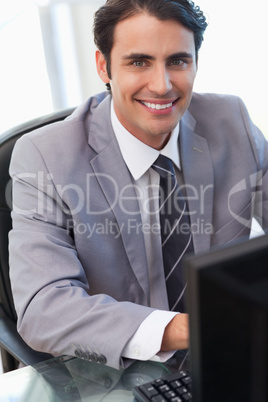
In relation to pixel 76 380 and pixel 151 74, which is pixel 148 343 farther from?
pixel 151 74

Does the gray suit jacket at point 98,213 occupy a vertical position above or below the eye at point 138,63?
below

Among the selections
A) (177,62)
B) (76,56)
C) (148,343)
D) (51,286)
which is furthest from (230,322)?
(76,56)

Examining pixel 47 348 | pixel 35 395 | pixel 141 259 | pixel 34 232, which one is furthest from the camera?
pixel 141 259

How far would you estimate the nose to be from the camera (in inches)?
50.1

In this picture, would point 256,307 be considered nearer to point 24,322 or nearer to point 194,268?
point 194,268

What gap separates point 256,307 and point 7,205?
3.22 feet

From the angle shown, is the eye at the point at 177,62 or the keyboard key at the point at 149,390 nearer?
the keyboard key at the point at 149,390

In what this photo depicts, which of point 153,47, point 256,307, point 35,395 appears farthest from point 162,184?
point 256,307

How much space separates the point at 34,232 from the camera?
3.91 feet

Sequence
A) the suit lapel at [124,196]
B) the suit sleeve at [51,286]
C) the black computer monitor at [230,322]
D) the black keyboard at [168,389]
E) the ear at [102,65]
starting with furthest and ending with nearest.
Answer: the ear at [102,65] < the suit lapel at [124,196] < the suit sleeve at [51,286] < the black keyboard at [168,389] < the black computer monitor at [230,322]

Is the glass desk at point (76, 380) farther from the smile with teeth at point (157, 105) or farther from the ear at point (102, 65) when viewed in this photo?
the ear at point (102, 65)

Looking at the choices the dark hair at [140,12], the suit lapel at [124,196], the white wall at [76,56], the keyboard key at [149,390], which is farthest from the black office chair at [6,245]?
the white wall at [76,56]

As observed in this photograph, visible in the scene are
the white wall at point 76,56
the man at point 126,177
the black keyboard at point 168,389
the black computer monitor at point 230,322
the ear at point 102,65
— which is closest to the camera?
the black computer monitor at point 230,322

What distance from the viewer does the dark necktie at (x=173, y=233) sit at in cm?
134
